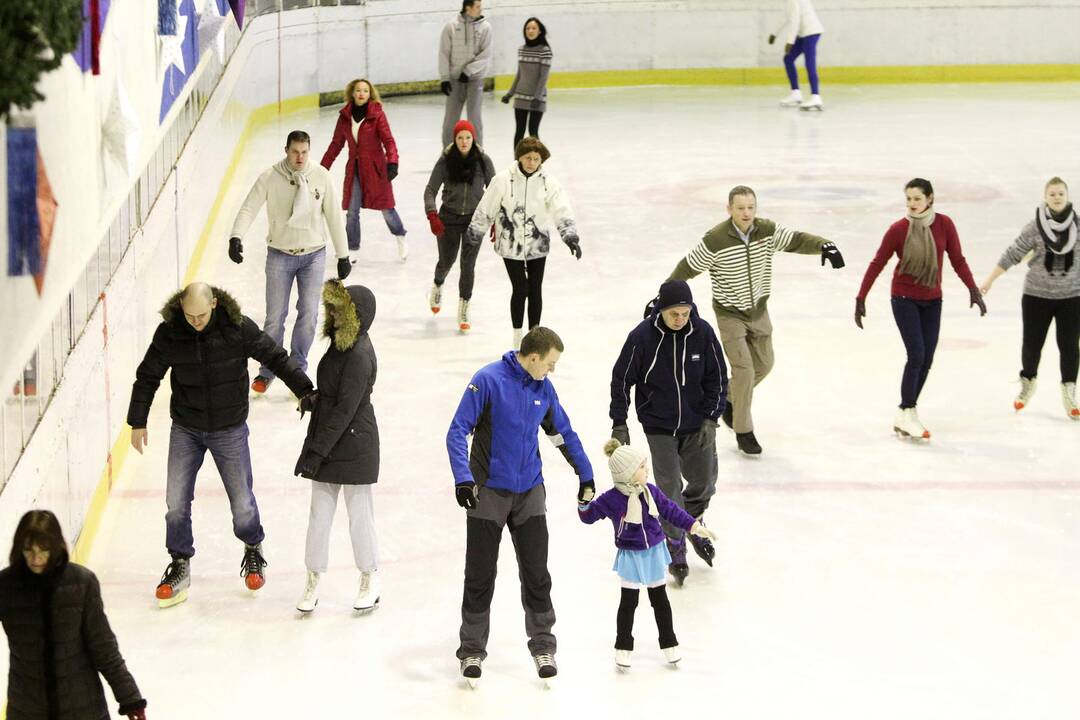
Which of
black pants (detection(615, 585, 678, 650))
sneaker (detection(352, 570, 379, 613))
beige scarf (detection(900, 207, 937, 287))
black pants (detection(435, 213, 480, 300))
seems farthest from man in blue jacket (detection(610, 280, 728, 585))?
black pants (detection(435, 213, 480, 300))

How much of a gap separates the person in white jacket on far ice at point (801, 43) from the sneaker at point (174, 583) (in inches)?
652

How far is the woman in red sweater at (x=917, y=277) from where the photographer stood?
356 inches

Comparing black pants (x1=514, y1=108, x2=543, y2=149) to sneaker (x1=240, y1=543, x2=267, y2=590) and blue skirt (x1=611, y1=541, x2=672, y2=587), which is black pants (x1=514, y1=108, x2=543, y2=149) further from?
blue skirt (x1=611, y1=541, x2=672, y2=587)

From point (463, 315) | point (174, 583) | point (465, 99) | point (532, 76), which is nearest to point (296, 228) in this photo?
point (463, 315)

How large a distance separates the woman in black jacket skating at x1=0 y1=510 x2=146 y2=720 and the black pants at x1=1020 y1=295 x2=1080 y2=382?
626cm

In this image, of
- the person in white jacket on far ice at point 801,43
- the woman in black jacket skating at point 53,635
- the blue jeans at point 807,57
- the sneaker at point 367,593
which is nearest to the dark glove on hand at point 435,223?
the sneaker at point 367,593

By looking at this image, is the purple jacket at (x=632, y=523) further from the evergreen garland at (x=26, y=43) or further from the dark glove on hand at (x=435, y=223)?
the dark glove on hand at (x=435, y=223)

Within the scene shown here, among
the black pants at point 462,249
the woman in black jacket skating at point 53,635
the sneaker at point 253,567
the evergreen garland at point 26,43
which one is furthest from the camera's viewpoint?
the black pants at point 462,249

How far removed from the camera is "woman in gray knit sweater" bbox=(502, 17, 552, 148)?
1695 centimetres

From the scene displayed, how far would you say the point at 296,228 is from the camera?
9.66m

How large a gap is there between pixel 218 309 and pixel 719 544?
8.27ft

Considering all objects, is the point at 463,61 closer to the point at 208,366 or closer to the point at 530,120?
the point at 530,120

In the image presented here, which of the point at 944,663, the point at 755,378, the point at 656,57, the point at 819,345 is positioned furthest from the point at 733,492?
the point at 656,57

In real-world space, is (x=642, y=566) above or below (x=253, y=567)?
above
